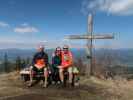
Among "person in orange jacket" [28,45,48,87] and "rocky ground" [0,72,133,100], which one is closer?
"rocky ground" [0,72,133,100]

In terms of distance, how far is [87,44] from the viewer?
1387 cm

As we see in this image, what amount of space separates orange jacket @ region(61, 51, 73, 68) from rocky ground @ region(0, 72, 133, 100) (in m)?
1.05

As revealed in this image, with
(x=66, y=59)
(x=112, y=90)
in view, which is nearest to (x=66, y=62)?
(x=66, y=59)

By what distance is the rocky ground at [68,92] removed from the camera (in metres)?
9.11

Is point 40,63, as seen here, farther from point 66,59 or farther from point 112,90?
point 112,90

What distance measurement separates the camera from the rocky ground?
29.9 ft

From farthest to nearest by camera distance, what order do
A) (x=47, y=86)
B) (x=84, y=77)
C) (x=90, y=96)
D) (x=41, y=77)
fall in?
(x=84, y=77)
(x=41, y=77)
(x=47, y=86)
(x=90, y=96)

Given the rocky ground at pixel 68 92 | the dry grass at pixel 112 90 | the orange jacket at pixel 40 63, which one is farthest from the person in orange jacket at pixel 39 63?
the dry grass at pixel 112 90

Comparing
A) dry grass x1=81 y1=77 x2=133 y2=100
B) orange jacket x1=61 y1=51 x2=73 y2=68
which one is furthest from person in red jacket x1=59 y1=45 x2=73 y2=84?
dry grass x1=81 y1=77 x2=133 y2=100

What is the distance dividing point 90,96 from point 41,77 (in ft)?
9.66

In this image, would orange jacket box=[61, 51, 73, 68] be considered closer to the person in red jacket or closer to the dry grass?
the person in red jacket

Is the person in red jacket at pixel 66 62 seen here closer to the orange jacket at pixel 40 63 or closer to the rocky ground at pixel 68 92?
the rocky ground at pixel 68 92

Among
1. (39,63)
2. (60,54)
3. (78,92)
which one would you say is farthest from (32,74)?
(78,92)

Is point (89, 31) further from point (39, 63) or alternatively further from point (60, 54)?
point (39, 63)
